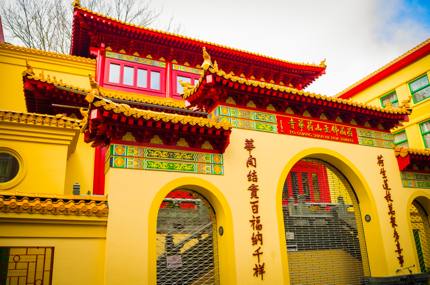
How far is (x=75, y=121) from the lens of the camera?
9.00m

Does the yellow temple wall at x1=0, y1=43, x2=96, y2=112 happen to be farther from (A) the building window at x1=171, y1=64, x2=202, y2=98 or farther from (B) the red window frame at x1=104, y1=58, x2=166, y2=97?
(A) the building window at x1=171, y1=64, x2=202, y2=98

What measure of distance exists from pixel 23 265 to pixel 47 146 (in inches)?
115

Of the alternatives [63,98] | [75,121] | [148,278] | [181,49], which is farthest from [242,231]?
[181,49]

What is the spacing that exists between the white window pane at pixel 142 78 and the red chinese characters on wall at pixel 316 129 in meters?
5.96

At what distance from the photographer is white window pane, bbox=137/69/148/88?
1286 centimetres

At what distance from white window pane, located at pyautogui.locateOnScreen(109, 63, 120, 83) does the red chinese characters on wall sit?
21.1 ft

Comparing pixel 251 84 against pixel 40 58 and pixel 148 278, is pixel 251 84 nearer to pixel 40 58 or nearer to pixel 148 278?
pixel 148 278

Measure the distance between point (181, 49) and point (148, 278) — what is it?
30.7 feet

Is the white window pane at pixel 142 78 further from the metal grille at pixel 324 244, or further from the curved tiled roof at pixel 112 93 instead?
the metal grille at pixel 324 244

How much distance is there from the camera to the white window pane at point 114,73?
12.4 metres

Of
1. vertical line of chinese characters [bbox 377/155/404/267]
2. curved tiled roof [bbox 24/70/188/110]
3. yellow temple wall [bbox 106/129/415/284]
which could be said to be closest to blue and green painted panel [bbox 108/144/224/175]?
yellow temple wall [bbox 106/129/415/284]

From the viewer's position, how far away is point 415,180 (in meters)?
10.7

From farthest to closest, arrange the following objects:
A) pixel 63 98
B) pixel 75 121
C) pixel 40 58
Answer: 1. pixel 40 58
2. pixel 63 98
3. pixel 75 121

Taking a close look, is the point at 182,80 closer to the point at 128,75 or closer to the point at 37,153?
the point at 128,75
